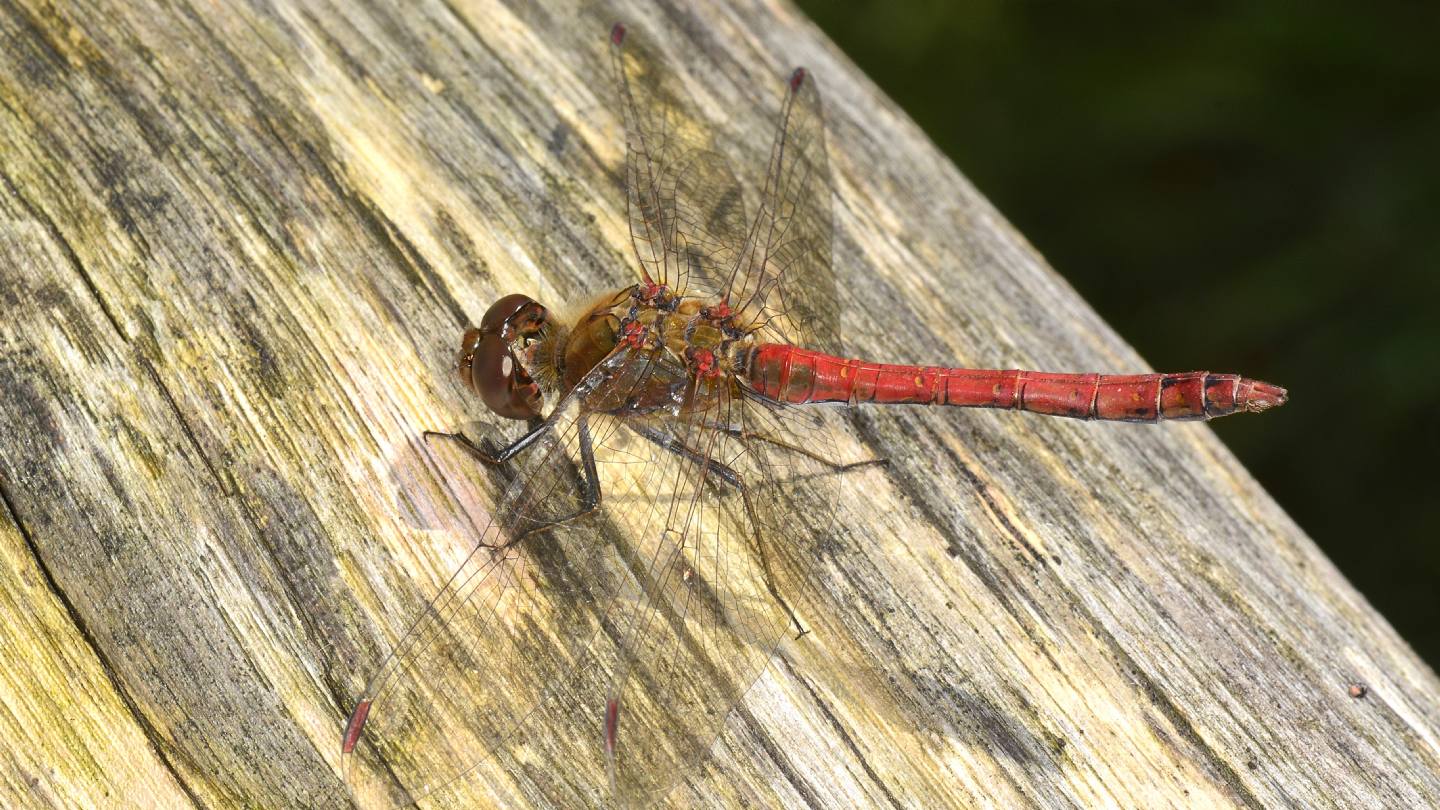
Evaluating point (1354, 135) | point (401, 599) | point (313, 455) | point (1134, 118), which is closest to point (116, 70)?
point (313, 455)

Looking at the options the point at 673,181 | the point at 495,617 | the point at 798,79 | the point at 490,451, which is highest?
the point at 798,79

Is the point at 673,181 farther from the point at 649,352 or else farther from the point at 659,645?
the point at 659,645

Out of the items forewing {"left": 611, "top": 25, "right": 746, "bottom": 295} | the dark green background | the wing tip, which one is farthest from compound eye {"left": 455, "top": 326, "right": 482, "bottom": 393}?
the dark green background

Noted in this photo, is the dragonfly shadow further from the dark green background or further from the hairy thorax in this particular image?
the dark green background

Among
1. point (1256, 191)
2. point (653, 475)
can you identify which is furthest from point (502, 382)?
point (1256, 191)

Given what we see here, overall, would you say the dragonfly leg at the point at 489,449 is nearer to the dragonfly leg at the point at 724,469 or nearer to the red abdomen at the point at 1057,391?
the dragonfly leg at the point at 724,469

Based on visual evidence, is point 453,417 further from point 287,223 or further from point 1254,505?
point 1254,505
